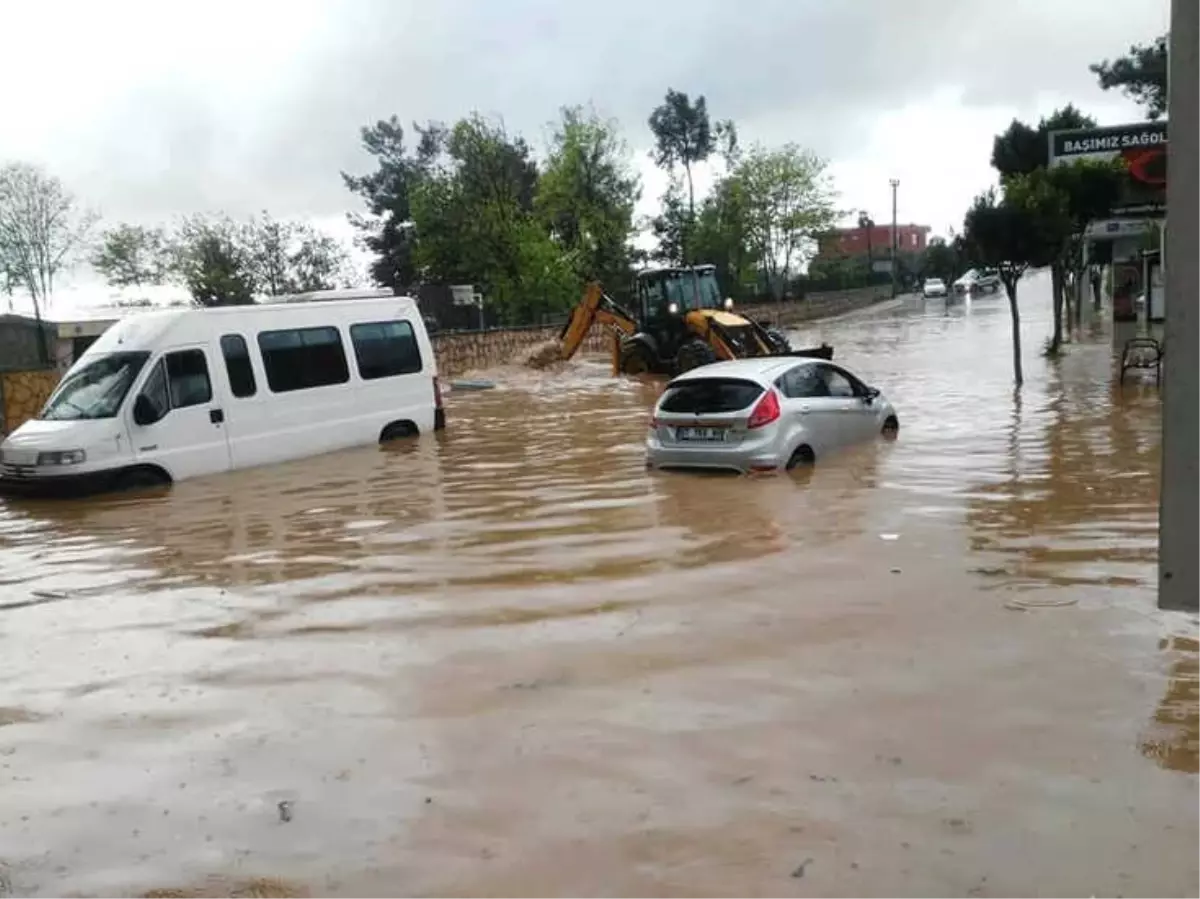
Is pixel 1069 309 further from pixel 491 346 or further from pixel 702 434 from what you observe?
pixel 702 434

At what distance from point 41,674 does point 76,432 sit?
20.9ft

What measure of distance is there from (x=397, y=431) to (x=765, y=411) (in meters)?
6.60

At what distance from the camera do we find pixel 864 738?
464 cm

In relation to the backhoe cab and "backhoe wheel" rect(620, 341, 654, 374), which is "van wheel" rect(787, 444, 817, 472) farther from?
"backhoe wheel" rect(620, 341, 654, 374)

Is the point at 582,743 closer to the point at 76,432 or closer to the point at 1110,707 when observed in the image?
the point at 1110,707

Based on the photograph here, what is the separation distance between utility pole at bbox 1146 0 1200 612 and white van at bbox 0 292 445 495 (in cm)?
1173

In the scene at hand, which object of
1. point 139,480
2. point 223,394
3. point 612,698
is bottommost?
point 612,698

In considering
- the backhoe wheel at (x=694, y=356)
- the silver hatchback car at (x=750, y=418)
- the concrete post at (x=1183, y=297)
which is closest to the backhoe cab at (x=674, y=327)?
the backhoe wheel at (x=694, y=356)

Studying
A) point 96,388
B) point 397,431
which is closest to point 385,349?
point 397,431

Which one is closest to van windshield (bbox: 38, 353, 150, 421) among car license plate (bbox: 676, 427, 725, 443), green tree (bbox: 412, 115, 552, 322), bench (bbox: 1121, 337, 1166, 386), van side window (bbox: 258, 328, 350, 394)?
van side window (bbox: 258, 328, 350, 394)

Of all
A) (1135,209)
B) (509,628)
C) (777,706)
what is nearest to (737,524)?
(509,628)

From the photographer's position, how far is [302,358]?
1416cm

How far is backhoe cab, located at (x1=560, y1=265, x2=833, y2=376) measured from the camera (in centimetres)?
2378

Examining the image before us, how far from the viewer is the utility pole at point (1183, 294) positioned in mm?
1878
